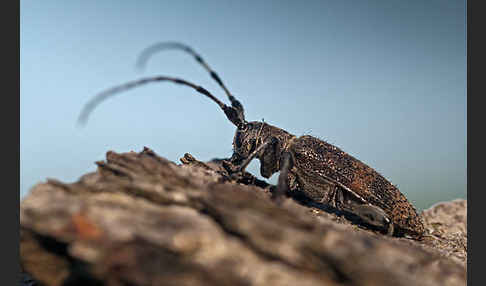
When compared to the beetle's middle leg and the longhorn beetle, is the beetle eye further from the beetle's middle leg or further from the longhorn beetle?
the beetle's middle leg

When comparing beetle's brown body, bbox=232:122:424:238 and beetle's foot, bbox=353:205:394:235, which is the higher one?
beetle's brown body, bbox=232:122:424:238

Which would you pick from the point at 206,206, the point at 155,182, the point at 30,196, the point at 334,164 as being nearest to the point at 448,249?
the point at 334,164

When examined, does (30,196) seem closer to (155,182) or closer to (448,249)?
(155,182)

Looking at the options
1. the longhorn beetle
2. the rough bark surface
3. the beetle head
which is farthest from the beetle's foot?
the rough bark surface

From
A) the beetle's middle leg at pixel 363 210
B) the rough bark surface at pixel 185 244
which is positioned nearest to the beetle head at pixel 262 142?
the beetle's middle leg at pixel 363 210

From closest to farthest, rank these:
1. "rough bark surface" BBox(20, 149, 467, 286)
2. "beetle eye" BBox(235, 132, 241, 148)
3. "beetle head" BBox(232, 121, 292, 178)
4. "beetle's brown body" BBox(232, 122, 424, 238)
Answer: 1. "rough bark surface" BBox(20, 149, 467, 286)
2. "beetle's brown body" BBox(232, 122, 424, 238)
3. "beetle head" BBox(232, 121, 292, 178)
4. "beetle eye" BBox(235, 132, 241, 148)

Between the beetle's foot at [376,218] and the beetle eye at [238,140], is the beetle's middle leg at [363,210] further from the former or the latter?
the beetle eye at [238,140]

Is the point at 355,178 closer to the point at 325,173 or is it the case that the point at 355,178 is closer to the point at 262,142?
the point at 325,173
